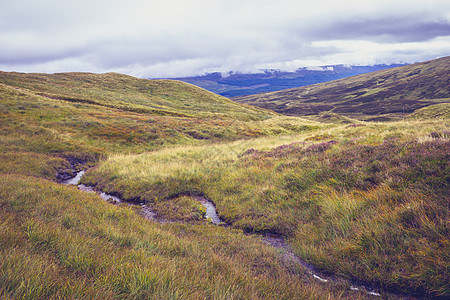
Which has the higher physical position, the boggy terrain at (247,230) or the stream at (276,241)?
the boggy terrain at (247,230)

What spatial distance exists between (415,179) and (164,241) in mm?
6430

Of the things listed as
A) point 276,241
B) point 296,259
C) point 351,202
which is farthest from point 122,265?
point 351,202

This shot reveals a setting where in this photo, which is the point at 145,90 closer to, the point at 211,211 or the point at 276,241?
the point at 211,211

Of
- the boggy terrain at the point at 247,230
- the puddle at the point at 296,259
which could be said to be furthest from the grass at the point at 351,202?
the puddle at the point at 296,259

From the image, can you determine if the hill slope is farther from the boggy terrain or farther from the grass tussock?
the grass tussock

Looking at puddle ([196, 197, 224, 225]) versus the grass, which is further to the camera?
puddle ([196, 197, 224, 225])

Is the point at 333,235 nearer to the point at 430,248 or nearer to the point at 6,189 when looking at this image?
the point at 430,248

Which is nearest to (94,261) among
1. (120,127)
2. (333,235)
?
(333,235)

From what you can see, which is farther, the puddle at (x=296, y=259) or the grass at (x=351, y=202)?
the grass at (x=351, y=202)

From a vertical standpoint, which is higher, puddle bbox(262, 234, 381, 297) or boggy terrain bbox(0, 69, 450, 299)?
boggy terrain bbox(0, 69, 450, 299)

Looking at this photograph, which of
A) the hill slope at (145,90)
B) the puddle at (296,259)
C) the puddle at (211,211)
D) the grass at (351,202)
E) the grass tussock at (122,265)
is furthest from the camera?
the hill slope at (145,90)

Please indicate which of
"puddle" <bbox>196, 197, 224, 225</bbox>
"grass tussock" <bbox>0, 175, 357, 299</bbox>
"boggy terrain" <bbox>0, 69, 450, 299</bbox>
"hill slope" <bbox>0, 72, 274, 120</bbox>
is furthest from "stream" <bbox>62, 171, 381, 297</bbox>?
"hill slope" <bbox>0, 72, 274, 120</bbox>

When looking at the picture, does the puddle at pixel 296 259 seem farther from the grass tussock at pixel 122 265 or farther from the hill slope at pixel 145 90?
the hill slope at pixel 145 90

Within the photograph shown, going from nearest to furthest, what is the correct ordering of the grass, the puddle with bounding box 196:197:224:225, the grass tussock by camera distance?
1. the grass tussock
2. the grass
3. the puddle with bounding box 196:197:224:225
